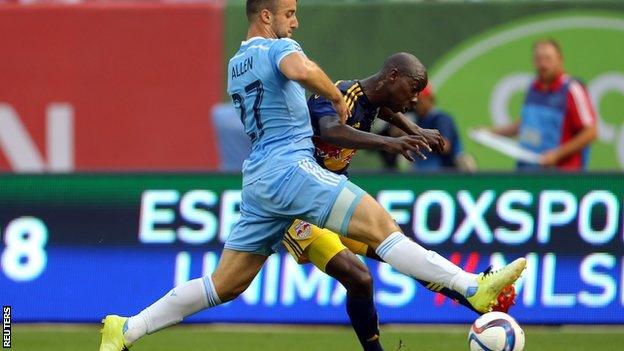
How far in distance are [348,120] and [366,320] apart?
1.16m

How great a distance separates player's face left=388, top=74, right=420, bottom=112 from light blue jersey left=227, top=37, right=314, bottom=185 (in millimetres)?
590

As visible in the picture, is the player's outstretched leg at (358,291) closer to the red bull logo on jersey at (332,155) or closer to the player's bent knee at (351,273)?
the player's bent knee at (351,273)

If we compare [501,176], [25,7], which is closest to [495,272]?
[501,176]

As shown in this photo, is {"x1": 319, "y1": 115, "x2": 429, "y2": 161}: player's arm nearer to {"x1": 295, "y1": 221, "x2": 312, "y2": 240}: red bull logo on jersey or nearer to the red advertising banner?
{"x1": 295, "y1": 221, "x2": 312, "y2": 240}: red bull logo on jersey

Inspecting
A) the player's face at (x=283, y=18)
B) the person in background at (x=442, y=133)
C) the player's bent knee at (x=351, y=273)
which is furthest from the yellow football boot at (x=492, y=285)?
the person in background at (x=442, y=133)

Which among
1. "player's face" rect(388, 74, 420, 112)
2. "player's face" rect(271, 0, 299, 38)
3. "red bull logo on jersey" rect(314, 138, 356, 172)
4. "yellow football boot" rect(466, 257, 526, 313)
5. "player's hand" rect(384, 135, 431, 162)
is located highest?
"player's face" rect(271, 0, 299, 38)

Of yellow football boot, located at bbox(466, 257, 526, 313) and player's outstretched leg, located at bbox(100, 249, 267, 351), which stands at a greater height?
yellow football boot, located at bbox(466, 257, 526, 313)

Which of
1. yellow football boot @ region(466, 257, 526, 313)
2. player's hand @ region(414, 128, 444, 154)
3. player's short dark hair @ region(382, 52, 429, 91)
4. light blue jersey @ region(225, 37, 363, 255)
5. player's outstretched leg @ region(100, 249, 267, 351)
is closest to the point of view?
yellow football boot @ region(466, 257, 526, 313)

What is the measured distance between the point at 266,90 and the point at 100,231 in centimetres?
371

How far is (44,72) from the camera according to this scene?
1677 centimetres

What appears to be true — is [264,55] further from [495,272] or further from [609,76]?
[609,76]

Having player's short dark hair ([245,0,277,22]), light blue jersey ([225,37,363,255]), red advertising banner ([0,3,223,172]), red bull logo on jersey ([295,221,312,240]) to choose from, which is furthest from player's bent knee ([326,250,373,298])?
red advertising banner ([0,3,223,172])

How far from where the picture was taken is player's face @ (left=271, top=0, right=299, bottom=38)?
Answer: 330 inches

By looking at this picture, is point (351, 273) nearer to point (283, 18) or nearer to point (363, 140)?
point (363, 140)
